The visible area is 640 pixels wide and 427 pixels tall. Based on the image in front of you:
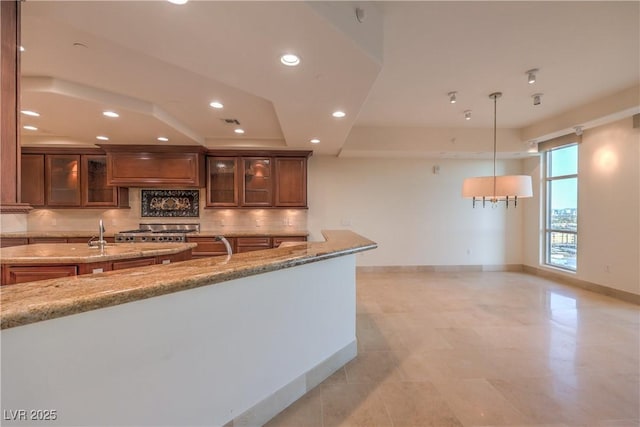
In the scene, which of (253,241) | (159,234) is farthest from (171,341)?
(159,234)

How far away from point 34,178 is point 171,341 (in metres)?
5.64

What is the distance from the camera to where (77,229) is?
5.27 metres

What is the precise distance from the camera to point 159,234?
4.64 metres

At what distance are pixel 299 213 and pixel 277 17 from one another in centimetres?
426

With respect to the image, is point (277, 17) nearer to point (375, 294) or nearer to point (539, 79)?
point (539, 79)

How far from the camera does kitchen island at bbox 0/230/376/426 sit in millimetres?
943

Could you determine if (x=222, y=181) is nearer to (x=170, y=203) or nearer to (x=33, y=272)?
(x=170, y=203)

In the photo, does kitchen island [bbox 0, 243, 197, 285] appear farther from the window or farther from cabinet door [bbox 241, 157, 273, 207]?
the window

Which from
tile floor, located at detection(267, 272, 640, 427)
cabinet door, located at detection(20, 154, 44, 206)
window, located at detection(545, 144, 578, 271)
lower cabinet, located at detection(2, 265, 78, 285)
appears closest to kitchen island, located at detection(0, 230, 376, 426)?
tile floor, located at detection(267, 272, 640, 427)

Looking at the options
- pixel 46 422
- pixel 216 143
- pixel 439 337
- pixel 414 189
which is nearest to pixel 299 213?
pixel 216 143

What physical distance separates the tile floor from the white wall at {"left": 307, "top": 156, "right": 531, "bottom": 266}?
1.83 metres

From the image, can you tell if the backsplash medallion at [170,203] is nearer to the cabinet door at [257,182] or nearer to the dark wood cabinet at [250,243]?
the cabinet door at [257,182]

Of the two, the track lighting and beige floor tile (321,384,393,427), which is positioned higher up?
the track lighting

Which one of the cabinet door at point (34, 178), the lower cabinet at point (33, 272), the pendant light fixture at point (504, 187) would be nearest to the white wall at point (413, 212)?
the pendant light fixture at point (504, 187)
